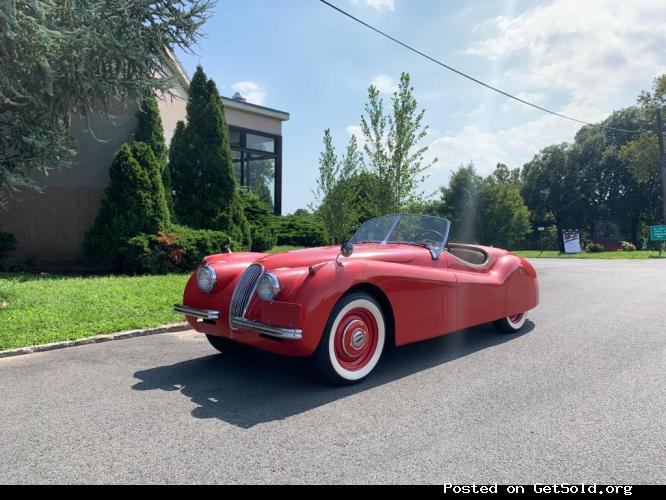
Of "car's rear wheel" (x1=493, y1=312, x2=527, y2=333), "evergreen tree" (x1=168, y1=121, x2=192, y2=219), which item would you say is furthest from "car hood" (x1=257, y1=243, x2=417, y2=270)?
"evergreen tree" (x1=168, y1=121, x2=192, y2=219)

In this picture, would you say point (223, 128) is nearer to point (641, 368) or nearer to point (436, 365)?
point (436, 365)

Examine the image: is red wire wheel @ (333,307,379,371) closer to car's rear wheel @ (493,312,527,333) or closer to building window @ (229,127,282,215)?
car's rear wheel @ (493,312,527,333)

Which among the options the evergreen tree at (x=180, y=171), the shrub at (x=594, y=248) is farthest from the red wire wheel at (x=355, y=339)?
the shrub at (x=594, y=248)

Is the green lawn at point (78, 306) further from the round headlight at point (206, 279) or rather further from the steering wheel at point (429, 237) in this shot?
the steering wheel at point (429, 237)

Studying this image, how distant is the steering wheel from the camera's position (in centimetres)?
509

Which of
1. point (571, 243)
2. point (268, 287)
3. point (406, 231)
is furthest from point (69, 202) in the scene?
point (571, 243)

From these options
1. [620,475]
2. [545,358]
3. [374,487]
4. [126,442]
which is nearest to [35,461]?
[126,442]

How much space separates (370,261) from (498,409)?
1516 millimetres

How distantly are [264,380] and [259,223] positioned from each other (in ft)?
34.6

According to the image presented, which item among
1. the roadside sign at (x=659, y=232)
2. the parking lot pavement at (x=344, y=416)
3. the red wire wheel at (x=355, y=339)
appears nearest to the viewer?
the parking lot pavement at (x=344, y=416)

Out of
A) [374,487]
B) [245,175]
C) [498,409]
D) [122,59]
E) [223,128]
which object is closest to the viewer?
[374,487]

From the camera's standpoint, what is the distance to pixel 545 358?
4.59m

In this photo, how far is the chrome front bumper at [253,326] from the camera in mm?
3422

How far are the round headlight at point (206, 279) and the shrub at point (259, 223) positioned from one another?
8.97 metres
